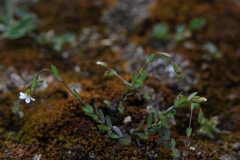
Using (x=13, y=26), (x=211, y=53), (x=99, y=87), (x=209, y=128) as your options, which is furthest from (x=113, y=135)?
(x=13, y=26)

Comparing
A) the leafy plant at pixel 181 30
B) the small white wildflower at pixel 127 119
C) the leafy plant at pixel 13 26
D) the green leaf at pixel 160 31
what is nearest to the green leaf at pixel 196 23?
the leafy plant at pixel 181 30

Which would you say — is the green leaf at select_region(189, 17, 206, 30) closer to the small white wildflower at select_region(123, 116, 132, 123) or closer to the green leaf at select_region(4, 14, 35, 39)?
the small white wildflower at select_region(123, 116, 132, 123)

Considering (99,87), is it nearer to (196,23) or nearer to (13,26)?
(13,26)

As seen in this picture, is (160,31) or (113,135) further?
(160,31)

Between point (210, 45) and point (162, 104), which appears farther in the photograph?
point (210, 45)

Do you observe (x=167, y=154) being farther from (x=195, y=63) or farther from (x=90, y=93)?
(x=195, y=63)

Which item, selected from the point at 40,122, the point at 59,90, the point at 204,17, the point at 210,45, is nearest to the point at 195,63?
the point at 210,45

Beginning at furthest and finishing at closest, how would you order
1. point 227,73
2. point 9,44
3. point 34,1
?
point 34,1
point 9,44
point 227,73

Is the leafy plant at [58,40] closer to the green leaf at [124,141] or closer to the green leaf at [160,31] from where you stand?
the green leaf at [160,31]
